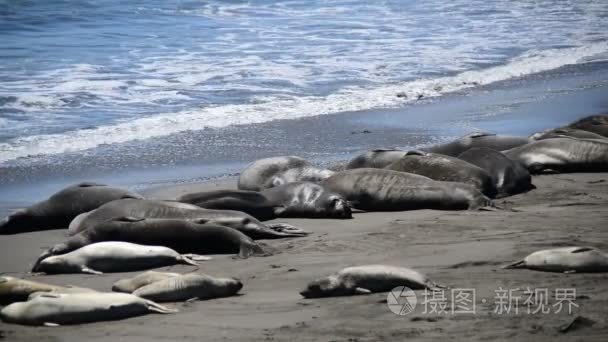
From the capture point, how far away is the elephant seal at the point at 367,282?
16.8ft

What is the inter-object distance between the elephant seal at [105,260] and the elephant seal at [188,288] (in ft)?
2.67

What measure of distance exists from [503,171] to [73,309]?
4557 mm

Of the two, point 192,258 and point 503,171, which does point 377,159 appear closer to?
point 503,171

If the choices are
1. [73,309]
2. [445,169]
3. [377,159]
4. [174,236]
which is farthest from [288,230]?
[73,309]

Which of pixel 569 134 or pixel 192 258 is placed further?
pixel 569 134

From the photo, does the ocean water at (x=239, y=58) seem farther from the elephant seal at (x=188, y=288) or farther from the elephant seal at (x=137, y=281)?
the elephant seal at (x=188, y=288)

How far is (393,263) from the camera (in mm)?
5922

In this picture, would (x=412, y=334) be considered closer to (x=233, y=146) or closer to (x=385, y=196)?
(x=385, y=196)

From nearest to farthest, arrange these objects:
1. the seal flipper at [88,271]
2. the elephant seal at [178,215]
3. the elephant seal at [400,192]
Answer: the seal flipper at [88,271] < the elephant seal at [178,215] < the elephant seal at [400,192]

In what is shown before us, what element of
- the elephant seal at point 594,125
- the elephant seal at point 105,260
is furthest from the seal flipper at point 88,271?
the elephant seal at point 594,125

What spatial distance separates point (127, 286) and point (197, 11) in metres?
19.9

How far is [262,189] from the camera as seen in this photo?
8.64 m

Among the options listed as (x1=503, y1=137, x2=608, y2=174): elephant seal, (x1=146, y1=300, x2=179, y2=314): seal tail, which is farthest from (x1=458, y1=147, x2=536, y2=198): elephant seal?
(x1=146, y1=300, x2=179, y2=314): seal tail

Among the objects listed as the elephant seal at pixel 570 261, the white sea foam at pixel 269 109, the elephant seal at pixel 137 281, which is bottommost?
the white sea foam at pixel 269 109
